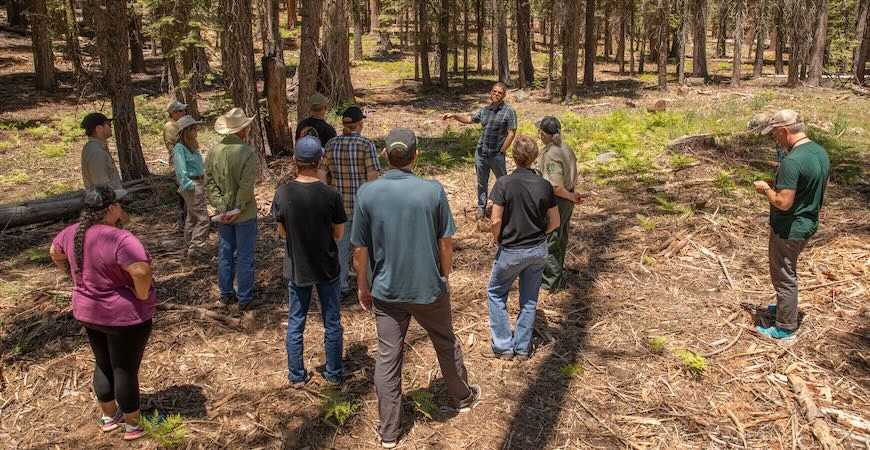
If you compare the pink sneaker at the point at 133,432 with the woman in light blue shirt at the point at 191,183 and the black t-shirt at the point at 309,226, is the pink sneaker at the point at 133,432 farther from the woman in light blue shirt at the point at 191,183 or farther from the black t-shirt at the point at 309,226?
the woman in light blue shirt at the point at 191,183

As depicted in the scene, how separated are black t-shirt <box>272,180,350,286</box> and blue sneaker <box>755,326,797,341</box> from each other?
15.1 feet

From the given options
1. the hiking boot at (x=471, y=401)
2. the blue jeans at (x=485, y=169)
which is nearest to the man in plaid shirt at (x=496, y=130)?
the blue jeans at (x=485, y=169)

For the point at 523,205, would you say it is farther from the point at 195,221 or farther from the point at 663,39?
the point at 663,39

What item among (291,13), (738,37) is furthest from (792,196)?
(291,13)

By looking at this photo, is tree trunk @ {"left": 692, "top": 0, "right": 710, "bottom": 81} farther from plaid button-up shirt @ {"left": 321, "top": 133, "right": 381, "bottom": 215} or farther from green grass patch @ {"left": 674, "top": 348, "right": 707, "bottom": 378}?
plaid button-up shirt @ {"left": 321, "top": 133, "right": 381, "bottom": 215}

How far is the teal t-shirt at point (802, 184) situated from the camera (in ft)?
18.0

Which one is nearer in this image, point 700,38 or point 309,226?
point 309,226

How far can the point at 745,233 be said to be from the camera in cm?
866

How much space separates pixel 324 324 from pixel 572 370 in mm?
2449

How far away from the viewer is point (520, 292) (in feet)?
19.1

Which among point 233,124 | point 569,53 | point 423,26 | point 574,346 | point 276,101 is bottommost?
point 574,346

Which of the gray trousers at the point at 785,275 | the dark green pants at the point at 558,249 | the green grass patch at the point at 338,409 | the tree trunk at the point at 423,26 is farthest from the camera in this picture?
the tree trunk at the point at 423,26

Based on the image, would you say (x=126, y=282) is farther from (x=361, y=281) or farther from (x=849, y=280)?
(x=849, y=280)

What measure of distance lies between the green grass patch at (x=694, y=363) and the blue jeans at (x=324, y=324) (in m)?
3.35
